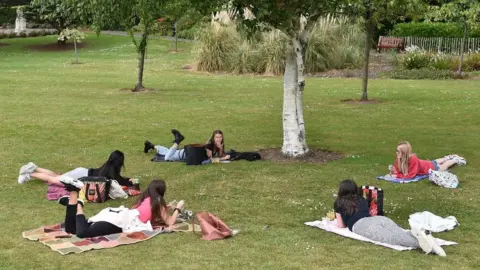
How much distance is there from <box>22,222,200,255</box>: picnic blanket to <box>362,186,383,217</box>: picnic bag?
2278mm

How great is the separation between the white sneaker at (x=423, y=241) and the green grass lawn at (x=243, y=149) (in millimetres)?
84

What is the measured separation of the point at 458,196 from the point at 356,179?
169 cm

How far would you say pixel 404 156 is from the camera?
35.6 feet

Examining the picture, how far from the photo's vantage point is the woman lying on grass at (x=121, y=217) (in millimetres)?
7867

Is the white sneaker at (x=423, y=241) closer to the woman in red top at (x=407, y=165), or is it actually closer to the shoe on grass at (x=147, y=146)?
the woman in red top at (x=407, y=165)

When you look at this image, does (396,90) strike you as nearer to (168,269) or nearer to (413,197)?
(413,197)

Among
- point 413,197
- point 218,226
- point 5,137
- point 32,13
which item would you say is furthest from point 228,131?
point 32,13

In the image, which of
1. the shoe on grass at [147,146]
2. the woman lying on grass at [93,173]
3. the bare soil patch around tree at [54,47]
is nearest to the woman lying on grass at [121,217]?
the woman lying on grass at [93,173]

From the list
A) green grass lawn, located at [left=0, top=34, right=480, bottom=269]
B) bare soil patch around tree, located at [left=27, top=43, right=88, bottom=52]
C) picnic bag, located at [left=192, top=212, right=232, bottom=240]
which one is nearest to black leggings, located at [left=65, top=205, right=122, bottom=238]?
green grass lawn, located at [left=0, top=34, right=480, bottom=269]

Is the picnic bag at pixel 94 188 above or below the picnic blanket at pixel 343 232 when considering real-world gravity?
above

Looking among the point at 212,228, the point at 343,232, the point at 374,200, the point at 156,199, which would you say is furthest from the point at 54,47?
the point at 343,232

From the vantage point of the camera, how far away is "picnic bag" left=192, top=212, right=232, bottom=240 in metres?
7.89

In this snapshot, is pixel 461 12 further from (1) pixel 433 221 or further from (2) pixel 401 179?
(1) pixel 433 221

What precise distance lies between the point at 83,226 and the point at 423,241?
383 cm
